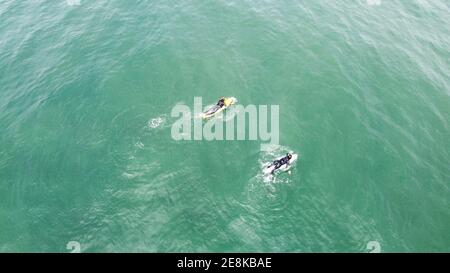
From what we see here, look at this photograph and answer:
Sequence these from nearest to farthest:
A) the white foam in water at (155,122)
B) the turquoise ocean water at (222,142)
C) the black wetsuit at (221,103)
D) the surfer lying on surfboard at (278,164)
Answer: the turquoise ocean water at (222,142) < the surfer lying on surfboard at (278,164) < the white foam in water at (155,122) < the black wetsuit at (221,103)

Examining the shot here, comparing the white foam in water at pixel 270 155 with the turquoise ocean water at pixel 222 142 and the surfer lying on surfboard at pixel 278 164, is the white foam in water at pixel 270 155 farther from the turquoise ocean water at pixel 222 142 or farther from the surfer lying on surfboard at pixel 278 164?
the surfer lying on surfboard at pixel 278 164

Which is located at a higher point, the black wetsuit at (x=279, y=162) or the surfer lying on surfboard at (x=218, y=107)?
the surfer lying on surfboard at (x=218, y=107)

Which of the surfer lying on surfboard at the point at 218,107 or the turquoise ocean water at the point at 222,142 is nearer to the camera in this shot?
the turquoise ocean water at the point at 222,142

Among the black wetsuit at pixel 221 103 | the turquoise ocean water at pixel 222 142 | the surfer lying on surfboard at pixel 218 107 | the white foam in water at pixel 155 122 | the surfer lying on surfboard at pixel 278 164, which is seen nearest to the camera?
the turquoise ocean water at pixel 222 142

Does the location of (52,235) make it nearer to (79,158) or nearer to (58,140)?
(79,158)

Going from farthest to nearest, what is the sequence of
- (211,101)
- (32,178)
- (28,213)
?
(211,101) < (32,178) < (28,213)

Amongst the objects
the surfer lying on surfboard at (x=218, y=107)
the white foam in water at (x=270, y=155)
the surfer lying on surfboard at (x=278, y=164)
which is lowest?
the white foam in water at (x=270, y=155)

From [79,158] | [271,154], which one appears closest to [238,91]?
[271,154]

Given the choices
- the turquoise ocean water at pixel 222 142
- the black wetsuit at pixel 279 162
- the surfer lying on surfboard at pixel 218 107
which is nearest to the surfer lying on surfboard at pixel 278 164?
the black wetsuit at pixel 279 162

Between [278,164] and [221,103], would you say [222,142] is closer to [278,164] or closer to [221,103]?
[221,103]

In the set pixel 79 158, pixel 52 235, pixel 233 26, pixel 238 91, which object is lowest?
pixel 52 235

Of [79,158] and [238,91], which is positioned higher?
[238,91]
